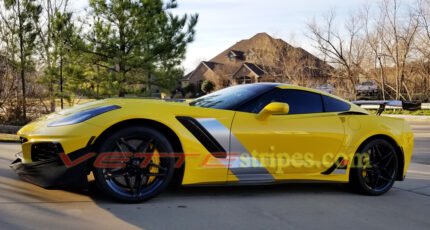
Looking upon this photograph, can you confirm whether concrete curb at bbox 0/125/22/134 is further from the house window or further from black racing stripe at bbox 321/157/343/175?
the house window

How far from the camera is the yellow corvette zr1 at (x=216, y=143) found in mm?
3885

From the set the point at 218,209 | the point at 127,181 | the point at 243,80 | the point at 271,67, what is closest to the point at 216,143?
the point at 218,209

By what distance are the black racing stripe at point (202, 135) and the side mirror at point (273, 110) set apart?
A: 58 centimetres

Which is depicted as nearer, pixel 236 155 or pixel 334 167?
pixel 236 155

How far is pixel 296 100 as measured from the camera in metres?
4.85

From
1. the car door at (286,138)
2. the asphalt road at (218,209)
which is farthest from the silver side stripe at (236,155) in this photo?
the asphalt road at (218,209)

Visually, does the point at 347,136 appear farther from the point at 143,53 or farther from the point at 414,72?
the point at 414,72

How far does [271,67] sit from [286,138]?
31.6 meters

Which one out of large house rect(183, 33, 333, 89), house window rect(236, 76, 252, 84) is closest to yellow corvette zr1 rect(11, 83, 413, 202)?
large house rect(183, 33, 333, 89)

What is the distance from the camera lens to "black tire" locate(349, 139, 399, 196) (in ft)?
16.4

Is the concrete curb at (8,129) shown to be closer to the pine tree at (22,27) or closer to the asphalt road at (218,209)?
the pine tree at (22,27)

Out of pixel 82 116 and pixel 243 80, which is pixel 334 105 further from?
pixel 243 80

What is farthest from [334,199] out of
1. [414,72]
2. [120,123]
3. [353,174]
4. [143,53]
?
[414,72]

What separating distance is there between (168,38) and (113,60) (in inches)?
83.3
